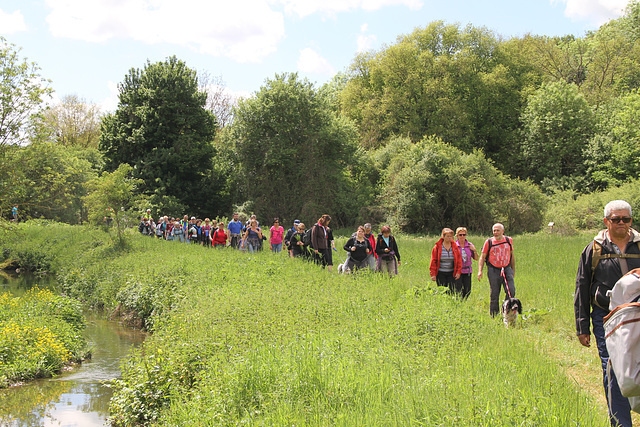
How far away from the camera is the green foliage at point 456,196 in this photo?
36969 mm

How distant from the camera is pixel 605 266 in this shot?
5.36 m

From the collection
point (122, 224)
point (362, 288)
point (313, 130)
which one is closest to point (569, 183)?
point (313, 130)

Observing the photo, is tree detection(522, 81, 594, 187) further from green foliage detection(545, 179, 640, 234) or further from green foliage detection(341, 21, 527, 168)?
green foliage detection(545, 179, 640, 234)

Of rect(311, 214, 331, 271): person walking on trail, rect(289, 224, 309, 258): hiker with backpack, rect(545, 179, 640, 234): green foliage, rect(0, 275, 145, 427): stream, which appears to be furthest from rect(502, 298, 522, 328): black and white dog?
rect(545, 179, 640, 234): green foliage

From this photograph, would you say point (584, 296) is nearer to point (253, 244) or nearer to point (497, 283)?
point (497, 283)

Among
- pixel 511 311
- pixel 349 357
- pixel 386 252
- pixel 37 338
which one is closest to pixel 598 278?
pixel 349 357

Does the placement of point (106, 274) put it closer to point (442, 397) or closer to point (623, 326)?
point (442, 397)

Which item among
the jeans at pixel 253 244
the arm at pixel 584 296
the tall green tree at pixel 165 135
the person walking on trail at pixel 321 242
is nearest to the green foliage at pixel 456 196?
the tall green tree at pixel 165 135

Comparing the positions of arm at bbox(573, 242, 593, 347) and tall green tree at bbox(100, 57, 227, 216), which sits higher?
tall green tree at bbox(100, 57, 227, 216)

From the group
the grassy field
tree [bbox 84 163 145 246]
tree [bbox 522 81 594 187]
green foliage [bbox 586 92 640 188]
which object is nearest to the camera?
the grassy field

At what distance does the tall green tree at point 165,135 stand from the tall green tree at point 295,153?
10.1 feet

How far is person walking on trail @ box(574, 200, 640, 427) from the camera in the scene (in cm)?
525

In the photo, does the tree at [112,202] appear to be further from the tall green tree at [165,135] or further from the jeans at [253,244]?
the tall green tree at [165,135]

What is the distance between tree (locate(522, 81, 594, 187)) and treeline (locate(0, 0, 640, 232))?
11 centimetres
